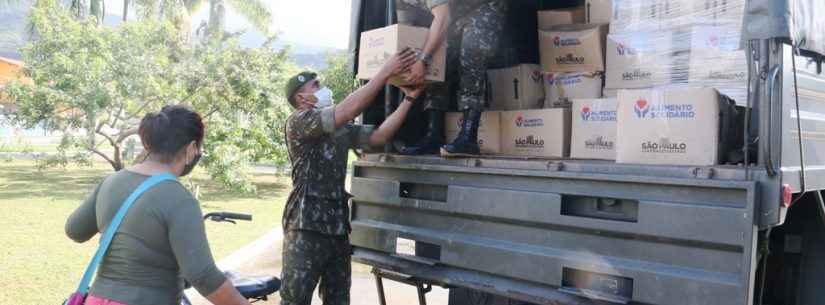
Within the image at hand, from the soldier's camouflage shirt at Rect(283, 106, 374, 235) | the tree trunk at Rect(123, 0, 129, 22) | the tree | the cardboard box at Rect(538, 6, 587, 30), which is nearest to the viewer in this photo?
the soldier's camouflage shirt at Rect(283, 106, 374, 235)

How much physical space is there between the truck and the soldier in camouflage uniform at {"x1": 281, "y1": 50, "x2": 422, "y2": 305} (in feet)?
0.77

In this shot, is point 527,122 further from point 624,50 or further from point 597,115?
point 624,50

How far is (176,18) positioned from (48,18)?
5.62 metres

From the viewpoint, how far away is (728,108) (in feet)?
9.85

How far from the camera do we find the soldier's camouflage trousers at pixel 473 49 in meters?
3.92

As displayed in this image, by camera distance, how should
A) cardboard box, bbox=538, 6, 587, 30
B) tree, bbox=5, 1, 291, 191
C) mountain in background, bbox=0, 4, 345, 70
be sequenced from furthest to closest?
mountain in background, bbox=0, 4, 345, 70 < tree, bbox=5, 1, 291, 191 < cardboard box, bbox=538, 6, 587, 30

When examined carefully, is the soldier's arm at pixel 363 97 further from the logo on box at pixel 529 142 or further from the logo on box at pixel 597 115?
the logo on box at pixel 597 115

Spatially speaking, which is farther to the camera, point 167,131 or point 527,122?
point 527,122

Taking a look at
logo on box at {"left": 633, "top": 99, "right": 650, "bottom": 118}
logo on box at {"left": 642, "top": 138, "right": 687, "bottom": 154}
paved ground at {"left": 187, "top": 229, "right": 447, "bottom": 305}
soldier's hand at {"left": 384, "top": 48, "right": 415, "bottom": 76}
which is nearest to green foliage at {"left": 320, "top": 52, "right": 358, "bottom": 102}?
paved ground at {"left": 187, "top": 229, "right": 447, "bottom": 305}

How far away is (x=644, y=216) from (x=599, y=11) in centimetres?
158

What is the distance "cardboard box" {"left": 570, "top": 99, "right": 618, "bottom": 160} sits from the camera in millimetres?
3434

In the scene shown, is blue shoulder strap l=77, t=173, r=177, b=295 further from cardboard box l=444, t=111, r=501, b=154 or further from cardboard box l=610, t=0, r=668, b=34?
cardboard box l=610, t=0, r=668, b=34

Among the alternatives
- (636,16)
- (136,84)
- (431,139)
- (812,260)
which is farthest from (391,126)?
(136,84)

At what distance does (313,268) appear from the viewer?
11.9 feet
